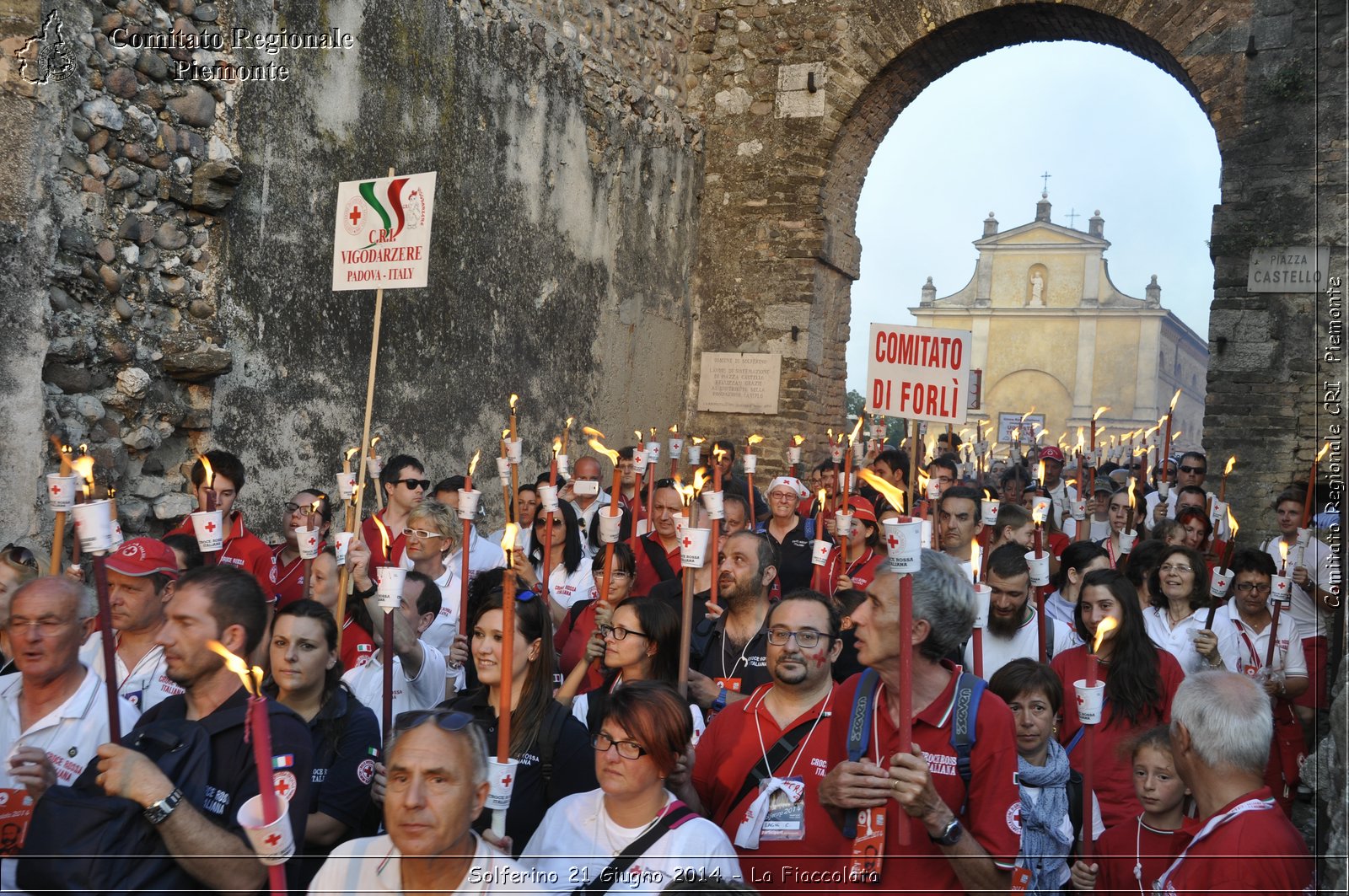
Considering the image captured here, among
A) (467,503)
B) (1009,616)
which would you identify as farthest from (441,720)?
(1009,616)

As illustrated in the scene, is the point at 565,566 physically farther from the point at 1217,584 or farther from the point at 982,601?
the point at 1217,584

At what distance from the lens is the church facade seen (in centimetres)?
4778

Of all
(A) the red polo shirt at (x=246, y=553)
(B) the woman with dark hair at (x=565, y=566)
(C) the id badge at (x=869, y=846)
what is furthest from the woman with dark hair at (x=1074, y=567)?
(A) the red polo shirt at (x=246, y=553)

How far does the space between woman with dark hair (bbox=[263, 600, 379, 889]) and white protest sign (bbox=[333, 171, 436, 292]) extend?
278cm

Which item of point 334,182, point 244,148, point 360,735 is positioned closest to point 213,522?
point 360,735

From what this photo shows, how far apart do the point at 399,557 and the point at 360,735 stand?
2.60 metres

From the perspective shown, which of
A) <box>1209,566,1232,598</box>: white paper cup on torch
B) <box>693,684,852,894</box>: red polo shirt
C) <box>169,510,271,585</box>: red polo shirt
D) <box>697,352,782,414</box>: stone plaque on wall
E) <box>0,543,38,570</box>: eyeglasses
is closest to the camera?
<box>693,684,852,894</box>: red polo shirt

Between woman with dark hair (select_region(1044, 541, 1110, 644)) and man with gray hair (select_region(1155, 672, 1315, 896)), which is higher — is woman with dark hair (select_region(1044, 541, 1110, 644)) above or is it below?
above

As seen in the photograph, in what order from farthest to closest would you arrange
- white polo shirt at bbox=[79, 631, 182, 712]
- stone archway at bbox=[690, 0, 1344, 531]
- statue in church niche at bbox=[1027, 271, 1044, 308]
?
statue in church niche at bbox=[1027, 271, 1044, 308] < stone archway at bbox=[690, 0, 1344, 531] < white polo shirt at bbox=[79, 631, 182, 712]

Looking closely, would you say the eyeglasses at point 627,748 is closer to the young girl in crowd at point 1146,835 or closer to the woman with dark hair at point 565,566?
the young girl in crowd at point 1146,835

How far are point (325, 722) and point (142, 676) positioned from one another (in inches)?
25.4

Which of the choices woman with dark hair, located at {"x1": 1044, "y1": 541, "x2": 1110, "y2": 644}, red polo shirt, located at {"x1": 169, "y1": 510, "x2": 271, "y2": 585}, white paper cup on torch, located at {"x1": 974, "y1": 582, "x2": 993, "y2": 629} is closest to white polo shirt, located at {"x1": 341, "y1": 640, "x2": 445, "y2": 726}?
red polo shirt, located at {"x1": 169, "y1": 510, "x2": 271, "y2": 585}

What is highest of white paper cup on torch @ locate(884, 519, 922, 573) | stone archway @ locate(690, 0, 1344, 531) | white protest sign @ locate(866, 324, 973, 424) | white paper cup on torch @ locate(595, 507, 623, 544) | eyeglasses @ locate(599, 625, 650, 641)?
stone archway @ locate(690, 0, 1344, 531)

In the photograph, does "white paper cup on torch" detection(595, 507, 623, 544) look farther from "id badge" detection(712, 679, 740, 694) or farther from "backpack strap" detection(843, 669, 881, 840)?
"backpack strap" detection(843, 669, 881, 840)
